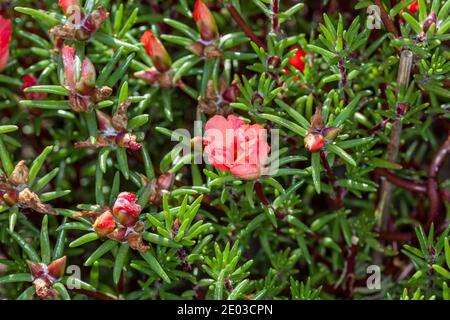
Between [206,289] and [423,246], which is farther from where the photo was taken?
[206,289]

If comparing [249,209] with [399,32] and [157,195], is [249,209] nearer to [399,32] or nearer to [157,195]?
[157,195]

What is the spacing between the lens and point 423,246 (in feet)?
5.39

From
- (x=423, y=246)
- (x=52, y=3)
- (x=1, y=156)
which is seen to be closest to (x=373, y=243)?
(x=423, y=246)

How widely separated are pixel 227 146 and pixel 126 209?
262 millimetres

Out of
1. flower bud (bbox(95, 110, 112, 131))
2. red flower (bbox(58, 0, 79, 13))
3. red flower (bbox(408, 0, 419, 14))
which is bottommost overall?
flower bud (bbox(95, 110, 112, 131))

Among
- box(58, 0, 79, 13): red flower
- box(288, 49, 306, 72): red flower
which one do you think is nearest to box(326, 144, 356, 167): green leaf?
box(288, 49, 306, 72): red flower

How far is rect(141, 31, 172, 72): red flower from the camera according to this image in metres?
1.73

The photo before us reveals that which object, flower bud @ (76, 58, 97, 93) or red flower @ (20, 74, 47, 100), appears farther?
red flower @ (20, 74, 47, 100)

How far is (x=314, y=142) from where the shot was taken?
1521mm

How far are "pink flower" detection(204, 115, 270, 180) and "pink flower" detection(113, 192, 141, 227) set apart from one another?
0.20 meters

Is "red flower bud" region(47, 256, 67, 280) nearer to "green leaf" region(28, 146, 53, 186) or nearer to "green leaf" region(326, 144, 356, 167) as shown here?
"green leaf" region(28, 146, 53, 186)
